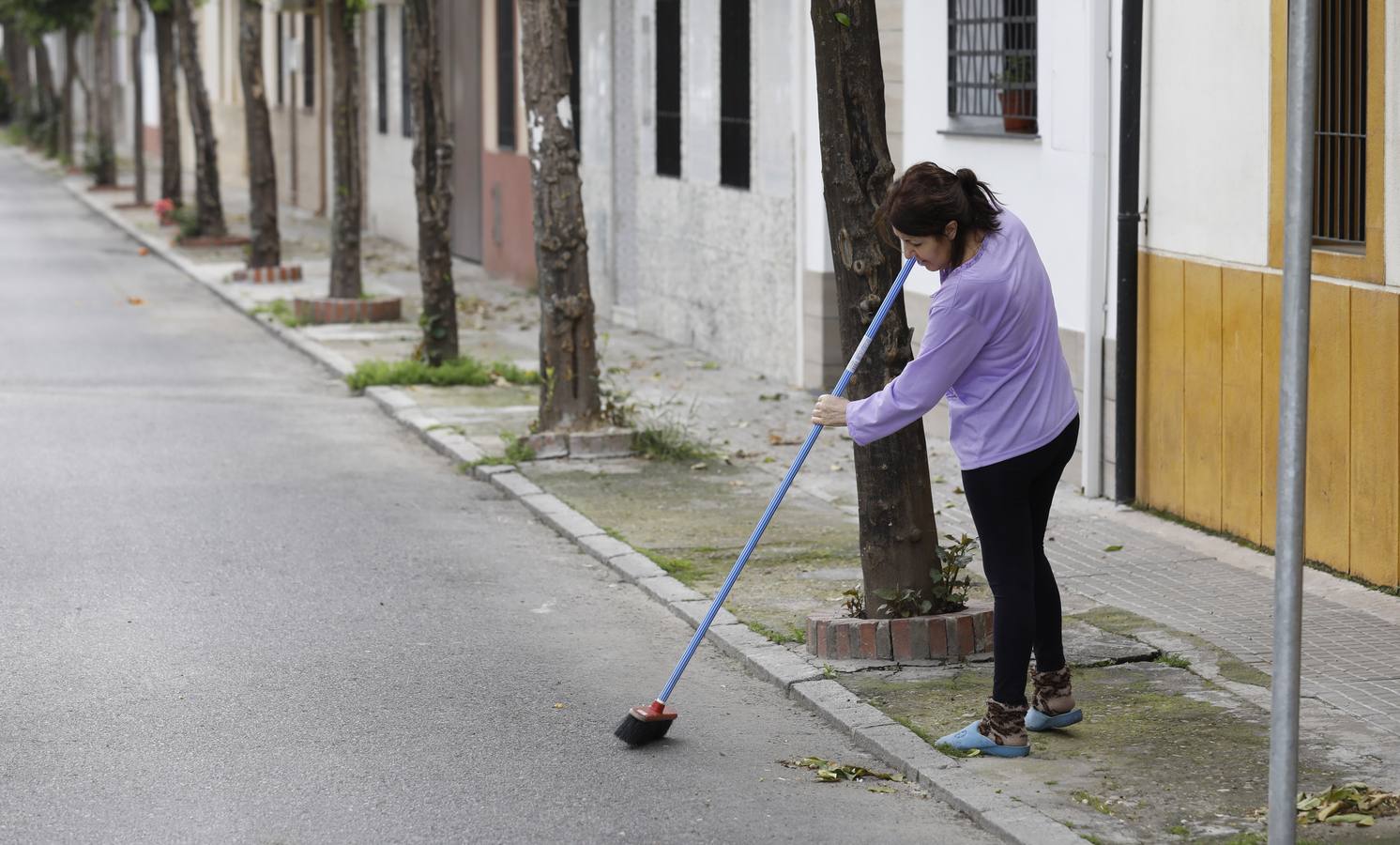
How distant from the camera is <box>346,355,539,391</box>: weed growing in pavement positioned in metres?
14.7

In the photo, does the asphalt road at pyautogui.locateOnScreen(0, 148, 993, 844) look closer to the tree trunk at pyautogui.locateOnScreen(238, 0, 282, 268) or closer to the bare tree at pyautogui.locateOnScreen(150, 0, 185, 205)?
the tree trunk at pyautogui.locateOnScreen(238, 0, 282, 268)

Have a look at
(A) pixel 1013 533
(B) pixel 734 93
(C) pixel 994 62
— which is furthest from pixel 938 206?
(B) pixel 734 93

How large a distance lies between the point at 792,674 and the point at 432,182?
9262 millimetres

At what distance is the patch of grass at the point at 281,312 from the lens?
1875 cm

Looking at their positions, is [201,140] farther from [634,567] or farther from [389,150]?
[634,567]

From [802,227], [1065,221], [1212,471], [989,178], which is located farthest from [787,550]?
[802,227]

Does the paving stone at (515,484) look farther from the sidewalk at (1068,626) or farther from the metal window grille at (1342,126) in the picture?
the metal window grille at (1342,126)

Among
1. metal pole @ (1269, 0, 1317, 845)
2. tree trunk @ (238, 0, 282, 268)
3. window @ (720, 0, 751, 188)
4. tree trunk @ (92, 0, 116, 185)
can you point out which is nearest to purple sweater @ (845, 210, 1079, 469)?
metal pole @ (1269, 0, 1317, 845)

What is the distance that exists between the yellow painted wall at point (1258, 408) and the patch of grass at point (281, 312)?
10395 mm

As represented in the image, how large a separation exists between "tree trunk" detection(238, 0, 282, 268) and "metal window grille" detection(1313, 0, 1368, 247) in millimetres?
15653

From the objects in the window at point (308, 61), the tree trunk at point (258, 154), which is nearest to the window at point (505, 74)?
the tree trunk at point (258, 154)

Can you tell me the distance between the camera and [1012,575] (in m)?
6.07

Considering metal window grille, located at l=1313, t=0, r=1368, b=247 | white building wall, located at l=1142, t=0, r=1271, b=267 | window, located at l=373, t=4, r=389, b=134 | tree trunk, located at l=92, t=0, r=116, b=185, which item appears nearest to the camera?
metal window grille, located at l=1313, t=0, r=1368, b=247

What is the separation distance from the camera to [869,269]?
7.18 metres
